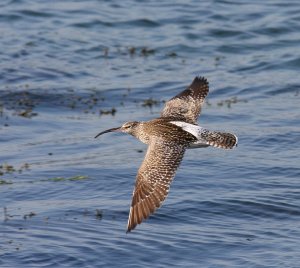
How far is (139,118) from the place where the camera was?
13.5 m

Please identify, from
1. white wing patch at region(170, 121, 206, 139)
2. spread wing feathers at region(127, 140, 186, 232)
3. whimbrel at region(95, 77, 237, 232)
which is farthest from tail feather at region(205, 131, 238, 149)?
spread wing feathers at region(127, 140, 186, 232)

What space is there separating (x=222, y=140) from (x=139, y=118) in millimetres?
4589

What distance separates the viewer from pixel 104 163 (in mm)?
11969

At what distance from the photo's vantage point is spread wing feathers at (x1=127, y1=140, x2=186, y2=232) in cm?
823

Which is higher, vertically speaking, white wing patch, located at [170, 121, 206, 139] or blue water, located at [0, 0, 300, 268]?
white wing patch, located at [170, 121, 206, 139]

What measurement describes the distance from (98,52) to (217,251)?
8.25 m

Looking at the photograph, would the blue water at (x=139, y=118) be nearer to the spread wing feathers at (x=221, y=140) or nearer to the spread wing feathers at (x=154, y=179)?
the spread wing feathers at (x=154, y=179)

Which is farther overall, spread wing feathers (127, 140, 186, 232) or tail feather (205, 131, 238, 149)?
tail feather (205, 131, 238, 149)

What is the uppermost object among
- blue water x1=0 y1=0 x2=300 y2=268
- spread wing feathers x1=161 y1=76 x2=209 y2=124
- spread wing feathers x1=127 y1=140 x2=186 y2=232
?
spread wing feathers x1=161 y1=76 x2=209 y2=124

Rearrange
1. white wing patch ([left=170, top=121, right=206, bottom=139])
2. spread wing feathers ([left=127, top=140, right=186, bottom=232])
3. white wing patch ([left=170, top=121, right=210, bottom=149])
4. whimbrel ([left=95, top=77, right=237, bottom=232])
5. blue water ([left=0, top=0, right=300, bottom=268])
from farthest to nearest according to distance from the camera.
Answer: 1. blue water ([left=0, top=0, right=300, bottom=268])
2. white wing patch ([left=170, top=121, right=206, bottom=139])
3. white wing patch ([left=170, top=121, right=210, bottom=149])
4. whimbrel ([left=95, top=77, right=237, bottom=232])
5. spread wing feathers ([left=127, top=140, right=186, bottom=232])

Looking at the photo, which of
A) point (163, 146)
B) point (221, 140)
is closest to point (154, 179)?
point (163, 146)

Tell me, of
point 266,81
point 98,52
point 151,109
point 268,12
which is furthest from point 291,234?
point 268,12

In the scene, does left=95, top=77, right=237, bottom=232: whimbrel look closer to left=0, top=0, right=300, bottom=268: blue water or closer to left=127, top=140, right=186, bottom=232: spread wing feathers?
left=127, top=140, right=186, bottom=232: spread wing feathers

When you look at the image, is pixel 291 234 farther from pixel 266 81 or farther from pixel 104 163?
pixel 266 81
